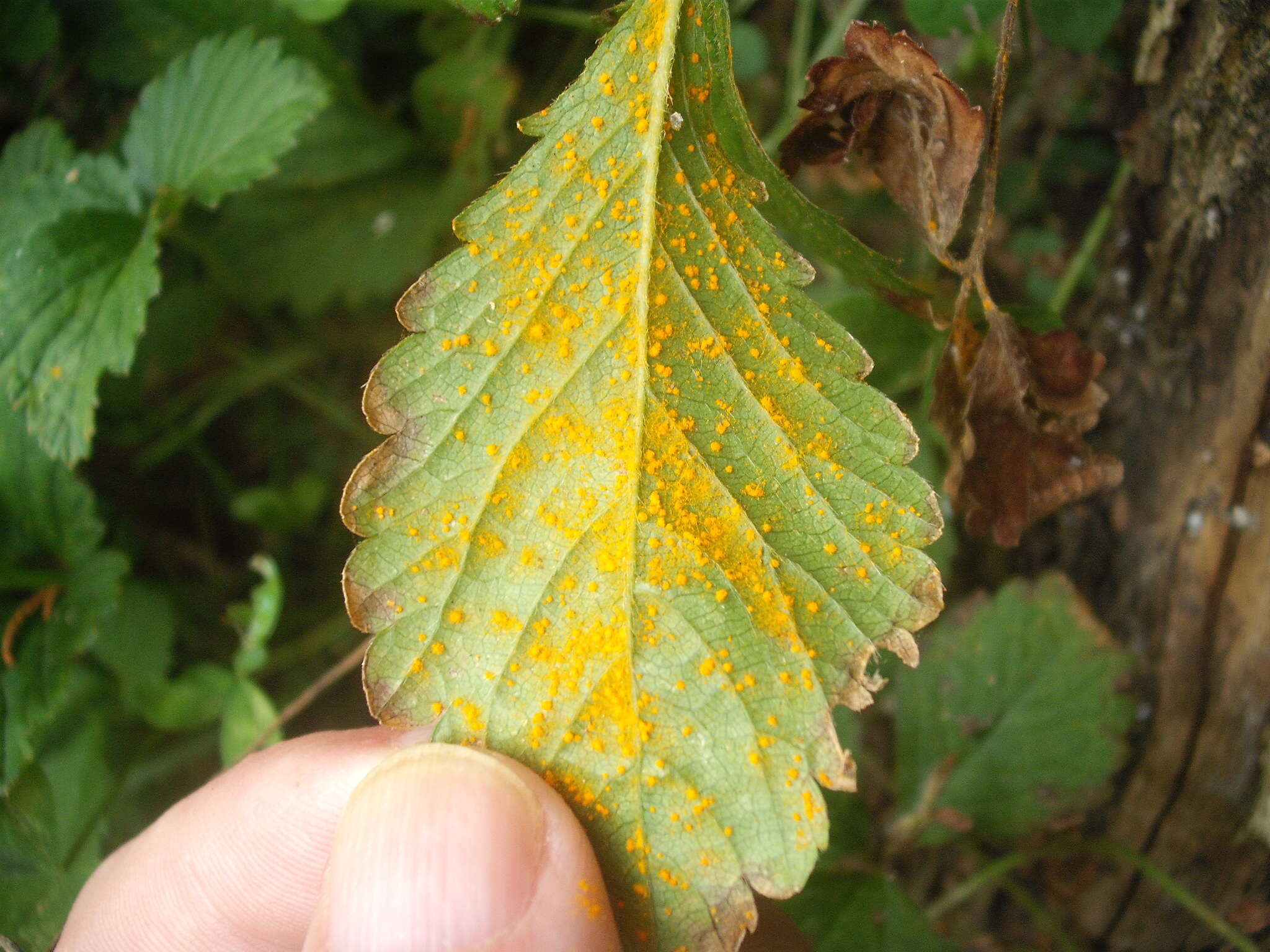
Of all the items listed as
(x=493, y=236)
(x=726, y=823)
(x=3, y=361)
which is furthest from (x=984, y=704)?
(x=3, y=361)

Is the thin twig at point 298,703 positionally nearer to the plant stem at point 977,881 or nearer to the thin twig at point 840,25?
the plant stem at point 977,881

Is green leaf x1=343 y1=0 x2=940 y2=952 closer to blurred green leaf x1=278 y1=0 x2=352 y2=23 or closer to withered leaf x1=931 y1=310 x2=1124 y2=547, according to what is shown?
withered leaf x1=931 y1=310 x2=1124 y2=547

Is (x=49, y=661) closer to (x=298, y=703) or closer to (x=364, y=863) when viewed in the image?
(x=298, y=703)

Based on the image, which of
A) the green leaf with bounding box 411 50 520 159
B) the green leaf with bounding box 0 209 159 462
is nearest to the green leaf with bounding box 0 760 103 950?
the green leaf with bounding box 0 209 159 462

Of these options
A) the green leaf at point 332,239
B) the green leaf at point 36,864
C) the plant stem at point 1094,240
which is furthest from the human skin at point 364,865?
the plant stem at point 1094,240

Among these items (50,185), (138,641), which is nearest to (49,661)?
(138,641)

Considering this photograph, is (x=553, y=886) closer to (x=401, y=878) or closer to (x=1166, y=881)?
(x=401, y=878)
